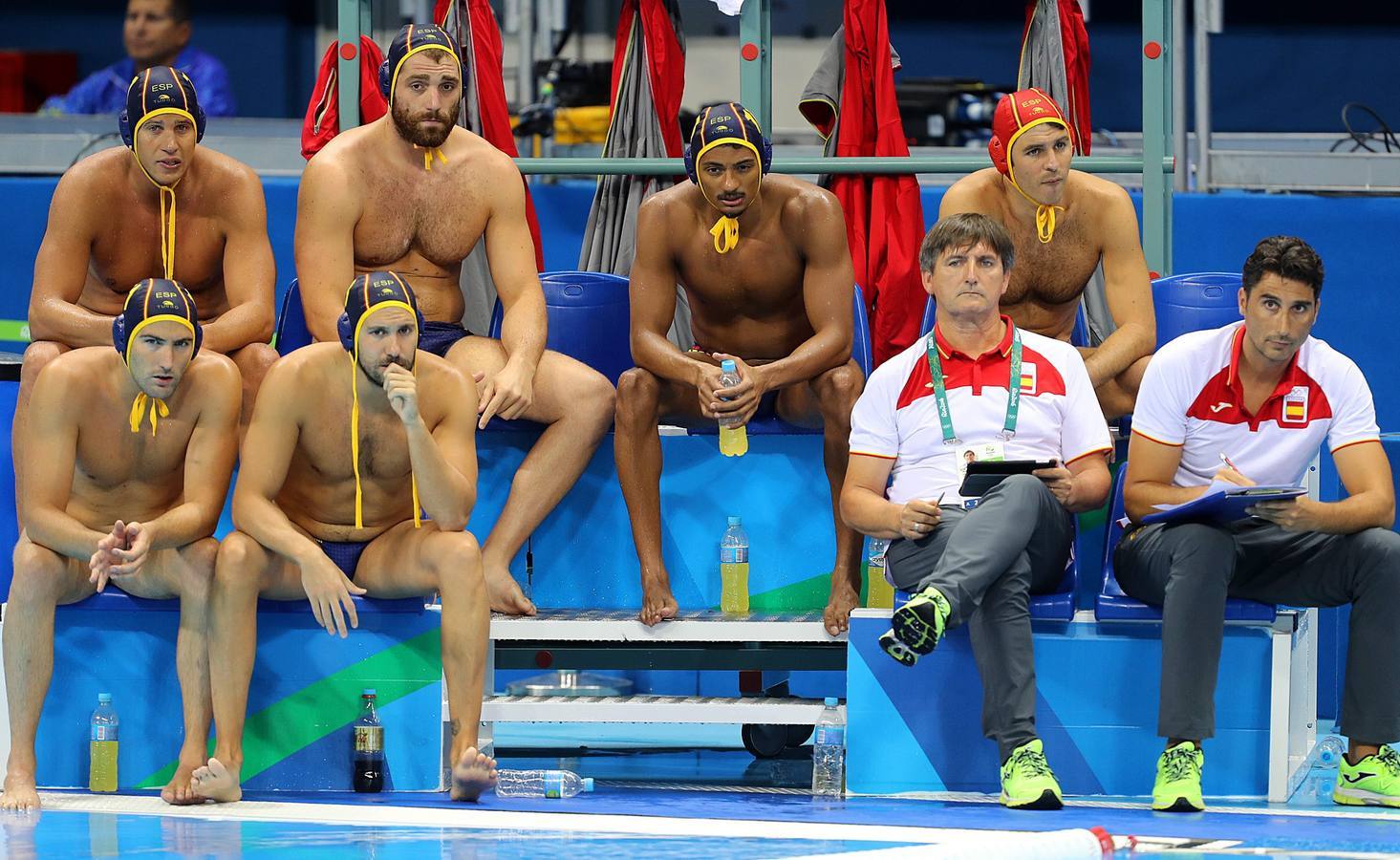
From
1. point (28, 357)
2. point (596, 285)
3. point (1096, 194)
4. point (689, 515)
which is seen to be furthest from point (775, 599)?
point (28, 357)

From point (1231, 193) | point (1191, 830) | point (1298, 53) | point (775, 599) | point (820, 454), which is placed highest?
point (1298, 53)

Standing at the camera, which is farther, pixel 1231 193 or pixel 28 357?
pixel 1231 193

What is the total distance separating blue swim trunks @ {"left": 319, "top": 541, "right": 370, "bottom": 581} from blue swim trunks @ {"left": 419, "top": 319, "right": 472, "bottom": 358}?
0.83m

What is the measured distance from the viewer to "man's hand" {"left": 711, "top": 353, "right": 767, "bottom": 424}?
16.4 feet

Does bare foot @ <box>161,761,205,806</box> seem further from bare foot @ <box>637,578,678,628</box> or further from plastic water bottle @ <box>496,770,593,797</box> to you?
bare foot @ <box>637,578,678,628</box>

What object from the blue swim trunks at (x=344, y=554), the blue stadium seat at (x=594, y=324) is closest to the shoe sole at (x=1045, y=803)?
the blue swim trunks at (x=344, y=554)

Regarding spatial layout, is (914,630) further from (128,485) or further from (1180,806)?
(128,485)

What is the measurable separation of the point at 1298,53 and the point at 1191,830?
300 inches

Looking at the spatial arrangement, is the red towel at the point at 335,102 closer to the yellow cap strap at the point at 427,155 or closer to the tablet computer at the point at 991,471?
the yellow cap strap at the point at 427,155

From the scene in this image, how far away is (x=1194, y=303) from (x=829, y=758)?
74.5 inches

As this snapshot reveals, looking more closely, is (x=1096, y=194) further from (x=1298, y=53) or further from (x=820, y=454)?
(x=1298, y=53)

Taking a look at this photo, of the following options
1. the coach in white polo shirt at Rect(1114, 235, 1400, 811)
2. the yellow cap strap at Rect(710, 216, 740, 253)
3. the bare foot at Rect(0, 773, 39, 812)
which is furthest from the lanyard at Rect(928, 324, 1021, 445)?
the bare foot at Rect(0, 773, 39, 812)

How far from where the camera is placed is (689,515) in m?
5.48

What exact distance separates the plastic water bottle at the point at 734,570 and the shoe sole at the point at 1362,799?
1.72 metres
